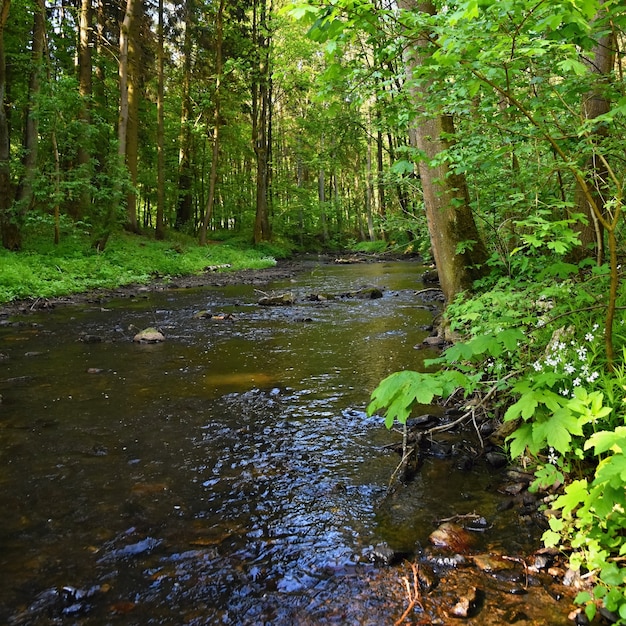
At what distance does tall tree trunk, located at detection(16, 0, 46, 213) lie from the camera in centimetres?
1500

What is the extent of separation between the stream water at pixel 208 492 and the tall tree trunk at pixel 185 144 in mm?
23479

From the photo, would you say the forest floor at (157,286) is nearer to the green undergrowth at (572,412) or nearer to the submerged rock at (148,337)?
the submerged rock at (148,337)

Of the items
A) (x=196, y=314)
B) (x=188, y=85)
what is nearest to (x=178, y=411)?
(x=196, y=314)

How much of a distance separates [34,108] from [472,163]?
15725 mm

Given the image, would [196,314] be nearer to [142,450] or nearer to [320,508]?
[142,450]

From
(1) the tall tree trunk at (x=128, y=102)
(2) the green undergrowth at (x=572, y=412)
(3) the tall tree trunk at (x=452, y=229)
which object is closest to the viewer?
(2) the green undergrowth at (x=572, y=412)

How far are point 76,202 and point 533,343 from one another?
1961 cm

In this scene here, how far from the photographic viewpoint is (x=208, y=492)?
3.41m

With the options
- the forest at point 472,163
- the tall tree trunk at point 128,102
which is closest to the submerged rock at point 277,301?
the forest at point 472,163

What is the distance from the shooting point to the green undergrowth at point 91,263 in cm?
1263

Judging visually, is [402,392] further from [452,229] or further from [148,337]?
[148,337]

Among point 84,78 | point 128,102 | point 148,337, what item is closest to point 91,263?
point 84,78

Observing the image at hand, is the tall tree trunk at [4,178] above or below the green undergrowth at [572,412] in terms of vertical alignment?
above

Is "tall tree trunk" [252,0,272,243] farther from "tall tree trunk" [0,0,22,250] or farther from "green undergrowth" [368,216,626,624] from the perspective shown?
"green undergrowth" [368,216,626,624]
